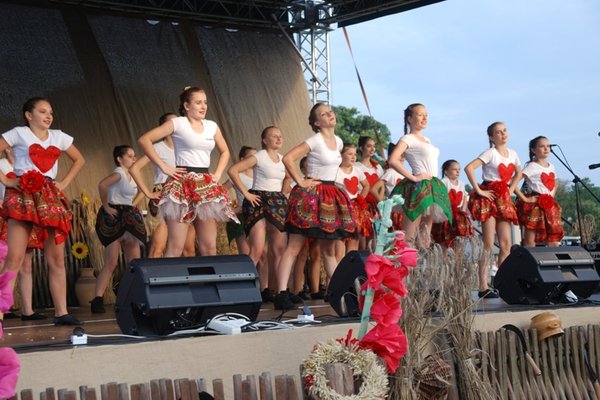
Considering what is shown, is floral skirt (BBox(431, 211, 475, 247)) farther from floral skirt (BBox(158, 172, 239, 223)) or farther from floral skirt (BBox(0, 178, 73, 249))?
floral skirt (BBox(0, 178, 73, 249))

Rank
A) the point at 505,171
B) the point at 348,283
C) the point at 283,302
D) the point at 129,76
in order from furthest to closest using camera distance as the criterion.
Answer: the point at 129,76, the point at 505,171, the point at 283,302, the point at 348,283

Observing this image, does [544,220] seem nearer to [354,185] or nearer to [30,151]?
[354,185]

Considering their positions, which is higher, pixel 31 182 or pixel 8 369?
pixel 31 182

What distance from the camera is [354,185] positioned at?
8.48 meters

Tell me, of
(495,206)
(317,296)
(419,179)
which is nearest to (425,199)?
(419,179)

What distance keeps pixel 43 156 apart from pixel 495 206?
154 inches

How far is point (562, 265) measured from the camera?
20.4 ft

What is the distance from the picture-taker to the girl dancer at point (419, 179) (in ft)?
23.0

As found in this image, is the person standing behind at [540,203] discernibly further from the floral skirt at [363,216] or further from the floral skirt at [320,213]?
the floral skirt at [320,213]

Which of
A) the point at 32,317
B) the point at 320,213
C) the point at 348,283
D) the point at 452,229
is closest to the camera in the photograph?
the point at 348,283

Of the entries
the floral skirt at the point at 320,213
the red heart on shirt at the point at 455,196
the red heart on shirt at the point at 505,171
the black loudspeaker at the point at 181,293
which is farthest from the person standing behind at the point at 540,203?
the black loudspeaker at the point at 181,293

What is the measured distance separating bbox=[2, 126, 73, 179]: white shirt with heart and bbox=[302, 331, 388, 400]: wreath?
107 inches

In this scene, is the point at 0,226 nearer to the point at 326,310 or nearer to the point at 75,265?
the point at 75,265

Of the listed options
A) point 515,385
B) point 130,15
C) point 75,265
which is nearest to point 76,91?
point 130,15
